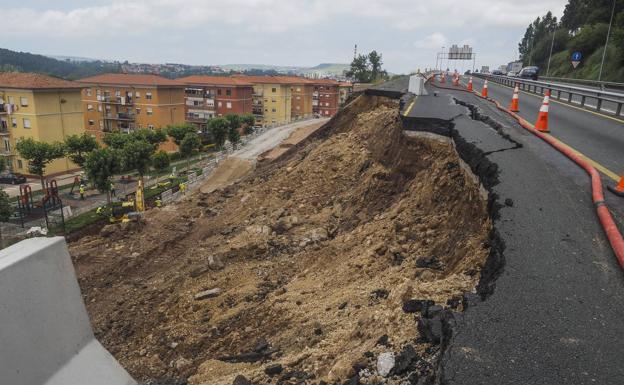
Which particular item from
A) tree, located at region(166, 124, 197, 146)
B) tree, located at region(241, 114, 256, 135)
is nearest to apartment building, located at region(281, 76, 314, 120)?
tree, located at region(241, 114, 256, 135)

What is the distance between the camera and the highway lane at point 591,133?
25.2ft

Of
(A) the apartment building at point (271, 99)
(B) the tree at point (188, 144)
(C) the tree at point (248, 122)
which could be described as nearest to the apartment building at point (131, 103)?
(C) the tree at point (248, 122)

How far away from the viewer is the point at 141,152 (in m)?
26.3

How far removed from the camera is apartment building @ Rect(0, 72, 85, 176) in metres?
37.9

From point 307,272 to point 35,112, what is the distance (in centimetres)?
3916

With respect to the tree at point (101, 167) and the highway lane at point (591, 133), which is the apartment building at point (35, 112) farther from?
the highway lane at point (591, 133)

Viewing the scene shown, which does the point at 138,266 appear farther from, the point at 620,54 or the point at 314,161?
the point at 620,54

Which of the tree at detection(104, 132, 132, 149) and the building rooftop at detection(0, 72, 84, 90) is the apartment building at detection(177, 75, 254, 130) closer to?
the building rooftop at detection(0, 72, 84, 90)

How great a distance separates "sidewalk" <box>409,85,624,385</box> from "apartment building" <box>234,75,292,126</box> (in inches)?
2516

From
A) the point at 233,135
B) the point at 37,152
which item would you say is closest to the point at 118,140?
the point at 37,152

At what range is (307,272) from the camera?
26.7ft

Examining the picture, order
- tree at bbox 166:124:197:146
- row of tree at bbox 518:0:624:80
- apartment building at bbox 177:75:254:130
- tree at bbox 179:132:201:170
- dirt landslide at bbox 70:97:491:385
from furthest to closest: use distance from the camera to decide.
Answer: apartment building at bbox 177:75:254:130
tree at bbox 166:124:197:146
tree at bbox 179:132:201:170
row of tree at bbox 518:0:624:80
dirt landslide at bbox 70:97:491:385

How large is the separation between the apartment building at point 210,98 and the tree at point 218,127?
18346 millimetres

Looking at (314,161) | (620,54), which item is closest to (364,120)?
(314,161)
